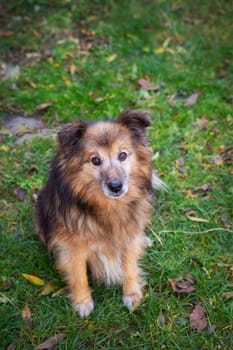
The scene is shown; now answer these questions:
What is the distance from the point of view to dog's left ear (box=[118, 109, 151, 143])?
2748mm

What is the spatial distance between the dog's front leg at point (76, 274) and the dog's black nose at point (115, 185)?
0.52 metres

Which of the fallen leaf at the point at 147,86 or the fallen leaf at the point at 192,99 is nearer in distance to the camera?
the fallen leaf at the point at 192,99

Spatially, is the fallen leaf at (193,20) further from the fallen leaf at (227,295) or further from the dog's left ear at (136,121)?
the fallen leaf at (227,295)

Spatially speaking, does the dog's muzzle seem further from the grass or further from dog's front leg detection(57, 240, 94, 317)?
the grass

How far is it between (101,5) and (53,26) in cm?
93

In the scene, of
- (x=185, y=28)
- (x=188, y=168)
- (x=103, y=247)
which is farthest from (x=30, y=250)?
(x=185, y=28)

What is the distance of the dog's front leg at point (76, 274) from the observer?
2.91 metres

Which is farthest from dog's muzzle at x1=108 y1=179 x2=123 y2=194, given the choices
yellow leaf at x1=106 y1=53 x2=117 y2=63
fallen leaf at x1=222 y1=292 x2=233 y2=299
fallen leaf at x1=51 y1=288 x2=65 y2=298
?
yellow leaf at x1=106 y1=53 x2=117 y2=63

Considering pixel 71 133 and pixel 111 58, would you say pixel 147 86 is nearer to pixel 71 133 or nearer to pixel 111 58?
pixel 111 58

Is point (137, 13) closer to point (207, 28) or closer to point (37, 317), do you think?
point (207, 28)

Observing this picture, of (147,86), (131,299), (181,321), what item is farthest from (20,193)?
(147,86)

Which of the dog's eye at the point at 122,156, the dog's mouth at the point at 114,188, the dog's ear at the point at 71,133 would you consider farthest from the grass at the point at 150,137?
the dog's ear at the point at 71,133

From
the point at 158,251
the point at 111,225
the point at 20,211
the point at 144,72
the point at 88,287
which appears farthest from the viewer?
the point at 144,72

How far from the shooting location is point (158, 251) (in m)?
3.39
